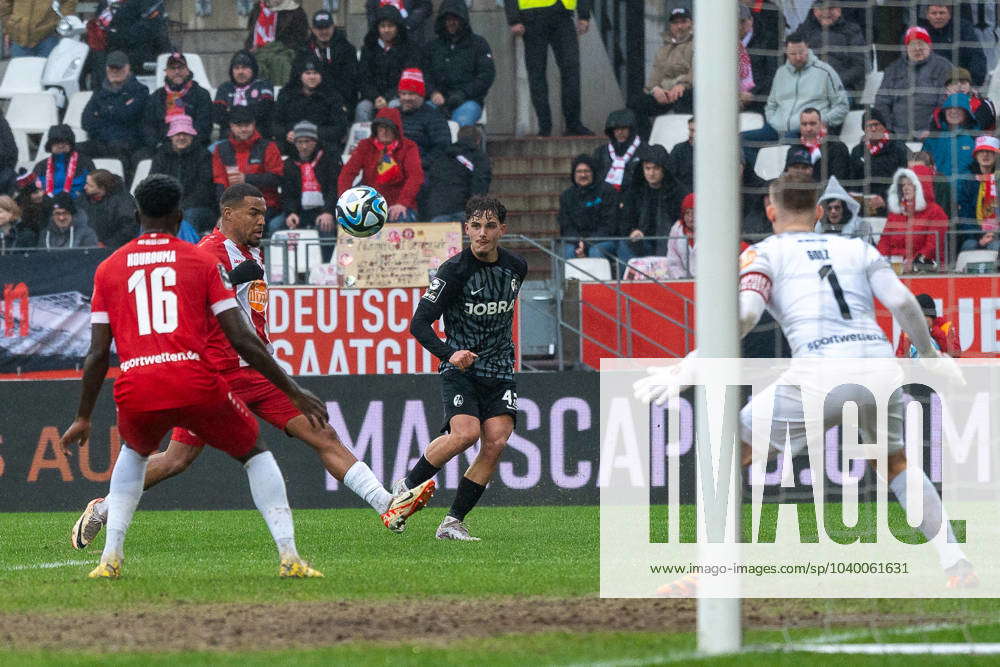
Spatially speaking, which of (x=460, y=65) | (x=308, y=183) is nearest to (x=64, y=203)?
(x=308, y=183)

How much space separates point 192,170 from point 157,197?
10.5 m

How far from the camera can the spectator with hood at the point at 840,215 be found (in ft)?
28.4

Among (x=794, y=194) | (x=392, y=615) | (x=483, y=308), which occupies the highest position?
(x=794, y=194)

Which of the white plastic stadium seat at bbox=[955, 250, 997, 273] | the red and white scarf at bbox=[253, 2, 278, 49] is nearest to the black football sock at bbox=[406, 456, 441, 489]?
the white plastic stadium seat at bbox=[955, 250, 997, 273]

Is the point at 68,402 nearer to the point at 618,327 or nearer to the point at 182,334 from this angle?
the point at 618,327

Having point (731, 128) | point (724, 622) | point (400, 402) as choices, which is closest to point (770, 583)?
point (724, 622)

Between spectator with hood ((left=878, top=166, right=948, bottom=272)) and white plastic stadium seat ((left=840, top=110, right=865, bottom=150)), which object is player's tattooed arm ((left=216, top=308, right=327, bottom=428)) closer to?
white plastic stadium seat ((left=840, top=110, right=865, bottom=150))

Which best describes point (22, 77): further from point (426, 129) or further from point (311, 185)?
point (426, 129)

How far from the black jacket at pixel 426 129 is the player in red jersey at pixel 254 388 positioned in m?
8.46

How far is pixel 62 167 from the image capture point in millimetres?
18219

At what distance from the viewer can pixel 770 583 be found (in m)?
7.78

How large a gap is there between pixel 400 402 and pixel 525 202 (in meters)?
5.91

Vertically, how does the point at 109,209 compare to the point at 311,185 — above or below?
below

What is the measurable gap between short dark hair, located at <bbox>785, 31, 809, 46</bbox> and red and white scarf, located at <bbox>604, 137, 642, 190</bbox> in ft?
20.6
